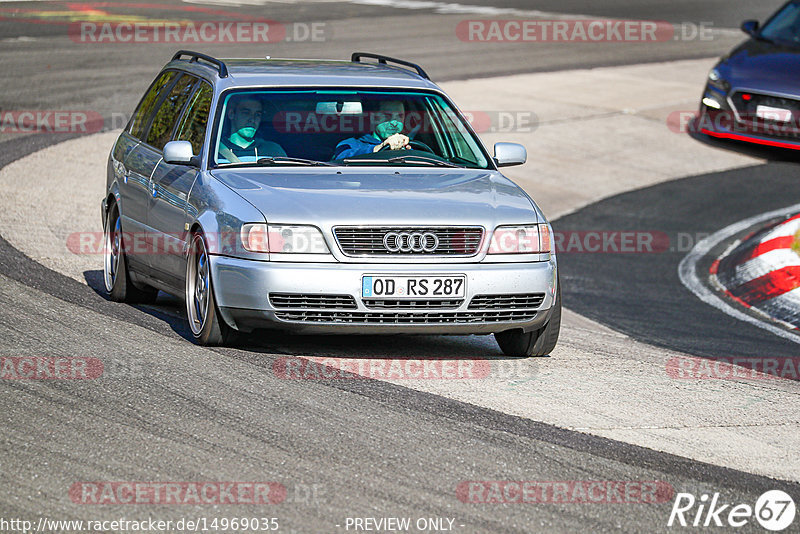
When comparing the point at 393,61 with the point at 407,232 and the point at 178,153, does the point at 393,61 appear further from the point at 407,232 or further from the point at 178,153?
the point at 407,232

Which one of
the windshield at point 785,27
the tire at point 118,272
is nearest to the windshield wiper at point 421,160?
the tire at point 118,272

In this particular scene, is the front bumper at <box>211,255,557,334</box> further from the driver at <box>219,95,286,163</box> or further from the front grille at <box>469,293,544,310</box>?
the driver at <box>219,95,286,163</box>

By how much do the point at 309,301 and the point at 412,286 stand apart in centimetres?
55

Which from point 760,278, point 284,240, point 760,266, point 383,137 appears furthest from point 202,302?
point 760,266

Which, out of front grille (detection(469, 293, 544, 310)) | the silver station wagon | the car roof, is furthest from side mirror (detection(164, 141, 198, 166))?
front grille (detection(469, 293, 544, 310))

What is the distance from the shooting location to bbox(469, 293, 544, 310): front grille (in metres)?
7.01

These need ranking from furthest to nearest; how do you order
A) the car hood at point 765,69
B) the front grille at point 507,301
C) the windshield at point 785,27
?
the windshield at point 785,27 < the car hood at point 765,69 < the front grille at point 507,301

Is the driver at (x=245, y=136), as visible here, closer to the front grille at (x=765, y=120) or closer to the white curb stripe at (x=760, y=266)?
the white curb stripe at (x=760, y=266)

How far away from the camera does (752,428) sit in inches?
247

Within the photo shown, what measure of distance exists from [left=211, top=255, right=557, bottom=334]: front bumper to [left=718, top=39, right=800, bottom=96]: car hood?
10.4m

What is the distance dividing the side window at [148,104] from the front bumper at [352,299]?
2435 millimetres

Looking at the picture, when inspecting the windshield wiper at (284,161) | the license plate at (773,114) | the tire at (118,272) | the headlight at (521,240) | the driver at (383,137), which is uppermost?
the driver at (383,137)

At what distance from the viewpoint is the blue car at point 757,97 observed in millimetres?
16438

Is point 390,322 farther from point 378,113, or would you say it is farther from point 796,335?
point 796,335
